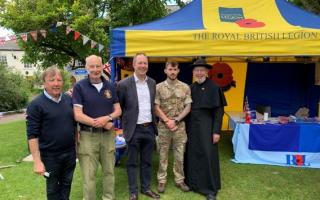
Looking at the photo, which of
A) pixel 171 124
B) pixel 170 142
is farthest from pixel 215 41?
pixel 170 142

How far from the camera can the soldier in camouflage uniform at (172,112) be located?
167 inches

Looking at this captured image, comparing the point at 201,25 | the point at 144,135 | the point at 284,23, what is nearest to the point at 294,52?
the point at 284,23

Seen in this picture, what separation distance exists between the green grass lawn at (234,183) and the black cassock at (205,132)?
19 cm

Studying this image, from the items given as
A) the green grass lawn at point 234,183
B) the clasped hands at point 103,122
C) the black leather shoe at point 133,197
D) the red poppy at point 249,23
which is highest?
the red poppy at point 249,23

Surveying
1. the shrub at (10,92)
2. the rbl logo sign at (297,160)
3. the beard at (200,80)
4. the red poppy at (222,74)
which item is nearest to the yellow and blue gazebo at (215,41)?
the beard at (200,80)

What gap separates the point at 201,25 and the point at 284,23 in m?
1.27

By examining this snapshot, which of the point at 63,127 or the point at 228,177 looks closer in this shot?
the point at 63,127

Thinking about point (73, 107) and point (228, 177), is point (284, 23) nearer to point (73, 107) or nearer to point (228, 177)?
point (228, 177)

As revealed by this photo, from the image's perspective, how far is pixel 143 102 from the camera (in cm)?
402

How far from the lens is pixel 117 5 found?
13070 millimetres

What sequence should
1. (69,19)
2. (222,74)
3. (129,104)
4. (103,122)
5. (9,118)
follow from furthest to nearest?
(9,118) → (69,19) → (222,74) → (129,104) → (103,122)

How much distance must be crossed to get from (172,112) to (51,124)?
63.6 inches

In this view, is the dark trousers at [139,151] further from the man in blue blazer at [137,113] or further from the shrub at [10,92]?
the shrub at [10,92]

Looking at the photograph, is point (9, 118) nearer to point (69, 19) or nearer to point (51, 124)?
point (69, 19)
